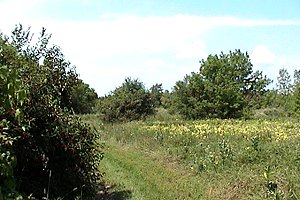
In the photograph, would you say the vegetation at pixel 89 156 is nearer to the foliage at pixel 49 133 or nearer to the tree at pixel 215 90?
the foliage at pixel 49 133

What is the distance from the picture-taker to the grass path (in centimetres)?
1163

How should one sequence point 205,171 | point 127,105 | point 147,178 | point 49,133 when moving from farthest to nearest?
point 127,105, point 205,171, point 147,178, point 49,133

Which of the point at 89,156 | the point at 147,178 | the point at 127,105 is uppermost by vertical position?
the point at 127,105

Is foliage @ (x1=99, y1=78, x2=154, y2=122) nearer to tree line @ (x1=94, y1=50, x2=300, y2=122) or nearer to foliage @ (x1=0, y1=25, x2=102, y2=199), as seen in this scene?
tree line @ (x1=94, y1=50, x2=300, y2=122)

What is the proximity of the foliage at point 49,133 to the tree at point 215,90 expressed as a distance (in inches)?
1109

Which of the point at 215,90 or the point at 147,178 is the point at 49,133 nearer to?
the point at 147,178

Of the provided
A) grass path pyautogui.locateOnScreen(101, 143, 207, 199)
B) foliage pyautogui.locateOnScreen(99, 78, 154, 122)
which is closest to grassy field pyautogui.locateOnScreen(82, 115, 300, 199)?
grass path pyautogui.locateOnScreen(101, 143, 207, 199)

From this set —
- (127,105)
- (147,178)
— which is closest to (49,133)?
(147,178)

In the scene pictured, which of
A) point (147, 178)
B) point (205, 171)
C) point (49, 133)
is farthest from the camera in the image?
point (205, 171)

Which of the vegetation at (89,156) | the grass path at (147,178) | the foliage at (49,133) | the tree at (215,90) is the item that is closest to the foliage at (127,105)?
the tree at (215,90)

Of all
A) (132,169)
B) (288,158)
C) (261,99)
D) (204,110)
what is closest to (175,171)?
(132,169)

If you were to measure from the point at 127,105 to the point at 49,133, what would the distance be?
26737 mm

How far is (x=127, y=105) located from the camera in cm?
3638

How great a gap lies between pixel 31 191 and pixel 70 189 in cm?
119
